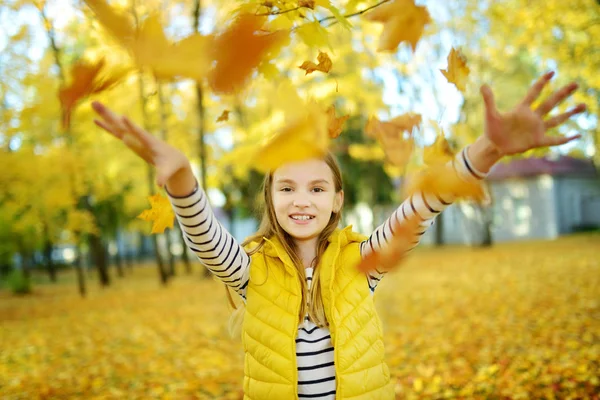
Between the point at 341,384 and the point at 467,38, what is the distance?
13.9 m

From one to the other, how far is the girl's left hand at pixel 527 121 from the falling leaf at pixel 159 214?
980mm

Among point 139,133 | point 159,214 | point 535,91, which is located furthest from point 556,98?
point 159,214

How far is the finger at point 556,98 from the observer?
1095mm

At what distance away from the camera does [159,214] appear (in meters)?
1.50

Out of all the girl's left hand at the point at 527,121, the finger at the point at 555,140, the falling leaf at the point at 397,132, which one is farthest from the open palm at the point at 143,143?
the finger at the point at 555,140

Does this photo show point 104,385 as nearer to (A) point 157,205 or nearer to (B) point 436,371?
(B) point 436,371

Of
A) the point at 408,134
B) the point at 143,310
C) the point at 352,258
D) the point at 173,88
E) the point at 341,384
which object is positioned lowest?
the point at 143,310

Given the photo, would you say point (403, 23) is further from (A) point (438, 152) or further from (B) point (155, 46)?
(B) point (155, 46)

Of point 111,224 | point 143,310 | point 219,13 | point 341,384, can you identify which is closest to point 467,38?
point 219,13

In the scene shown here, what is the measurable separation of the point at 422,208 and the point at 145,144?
0.82 m

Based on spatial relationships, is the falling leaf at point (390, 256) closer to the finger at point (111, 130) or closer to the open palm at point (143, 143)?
the open palm at point (143, 143)

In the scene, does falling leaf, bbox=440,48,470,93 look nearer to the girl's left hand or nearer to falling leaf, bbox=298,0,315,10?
the girl's left hand

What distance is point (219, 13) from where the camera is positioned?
11.5 meters

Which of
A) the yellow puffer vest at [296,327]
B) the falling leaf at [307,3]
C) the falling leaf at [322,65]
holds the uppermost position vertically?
the falling leaf at [307,3]
